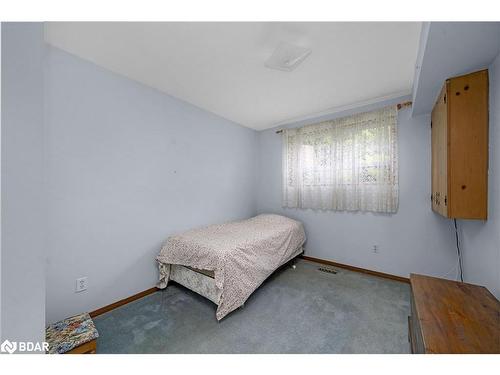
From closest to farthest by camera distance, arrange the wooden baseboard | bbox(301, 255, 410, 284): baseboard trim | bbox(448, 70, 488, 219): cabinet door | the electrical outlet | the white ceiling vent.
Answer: bbox(448, 70, 488, 219): cabinet door < the white ceiling vent < the electrical outlet < the wooden baseboard < bbox(301, 255, 410, 284): baseboard trim

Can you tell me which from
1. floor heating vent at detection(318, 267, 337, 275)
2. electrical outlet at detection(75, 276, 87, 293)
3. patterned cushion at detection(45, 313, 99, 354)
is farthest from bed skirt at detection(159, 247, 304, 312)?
floor heating vent at detection(318, 267, 337, 275)

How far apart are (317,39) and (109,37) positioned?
1.59m

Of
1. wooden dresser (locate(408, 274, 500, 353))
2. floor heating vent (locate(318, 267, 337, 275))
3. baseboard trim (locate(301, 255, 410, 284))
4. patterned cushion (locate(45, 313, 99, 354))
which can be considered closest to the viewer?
wooden dresser (locate(408, 274, 500, 353))

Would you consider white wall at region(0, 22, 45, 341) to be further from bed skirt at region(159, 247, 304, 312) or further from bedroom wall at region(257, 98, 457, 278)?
bedroom wall at region(257, 98, 457, 278)

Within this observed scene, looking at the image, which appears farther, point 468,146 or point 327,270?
point 327,270

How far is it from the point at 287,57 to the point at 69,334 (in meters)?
2.56

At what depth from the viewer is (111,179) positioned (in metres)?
1.90

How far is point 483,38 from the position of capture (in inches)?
43.0

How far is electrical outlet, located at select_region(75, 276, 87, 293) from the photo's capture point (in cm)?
168

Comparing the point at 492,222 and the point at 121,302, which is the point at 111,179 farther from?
the point at 492,222

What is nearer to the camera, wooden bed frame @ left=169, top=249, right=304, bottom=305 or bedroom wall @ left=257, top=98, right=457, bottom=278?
wooden bed frame @ left=169, top=249, right=304, bottom=305

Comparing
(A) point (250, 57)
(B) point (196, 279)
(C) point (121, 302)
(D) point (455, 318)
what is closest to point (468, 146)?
(D) point (455, 318)

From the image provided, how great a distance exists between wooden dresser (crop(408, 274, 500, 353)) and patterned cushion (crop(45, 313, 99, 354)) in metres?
1.84
